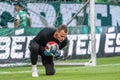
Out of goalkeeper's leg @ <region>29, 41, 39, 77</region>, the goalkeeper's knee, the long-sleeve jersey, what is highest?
the long-sleeve jersey

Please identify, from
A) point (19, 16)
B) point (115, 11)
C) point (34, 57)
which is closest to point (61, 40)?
point (34, 57)

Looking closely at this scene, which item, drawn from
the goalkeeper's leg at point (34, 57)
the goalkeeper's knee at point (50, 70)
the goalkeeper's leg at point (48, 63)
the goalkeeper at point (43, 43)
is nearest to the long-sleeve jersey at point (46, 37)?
the goalkeeper at point (43, 43)

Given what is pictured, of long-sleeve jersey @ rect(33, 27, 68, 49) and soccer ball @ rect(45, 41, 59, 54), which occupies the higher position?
long-sleeve jersey @ rect(33, 27, 68, 49)

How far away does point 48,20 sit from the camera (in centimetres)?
2205

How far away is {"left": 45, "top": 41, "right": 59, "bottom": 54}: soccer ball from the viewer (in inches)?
534

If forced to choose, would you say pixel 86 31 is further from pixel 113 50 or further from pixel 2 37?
pixel 2 37

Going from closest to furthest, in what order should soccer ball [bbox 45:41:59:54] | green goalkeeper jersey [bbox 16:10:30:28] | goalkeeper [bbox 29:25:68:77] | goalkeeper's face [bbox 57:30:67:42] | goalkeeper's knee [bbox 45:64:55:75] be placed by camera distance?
goalkeeper's face [bbox 57:30:67:42], goalkeeper [bbox 29:25:68:77], soccer ball [bbox 45:41:59:54], goalkeeper's knee [bbox 45:64:55:75], green goalkeeper jersey [bbox 16:10:30:28]

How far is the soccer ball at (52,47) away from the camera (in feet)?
44.5

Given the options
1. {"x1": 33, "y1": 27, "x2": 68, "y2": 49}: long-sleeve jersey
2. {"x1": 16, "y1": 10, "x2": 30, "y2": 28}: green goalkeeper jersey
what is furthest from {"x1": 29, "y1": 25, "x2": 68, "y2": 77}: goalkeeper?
{"x1": 16, "y1": 10, "x2": 30, "y2": 28}: green goalkeeper jersey

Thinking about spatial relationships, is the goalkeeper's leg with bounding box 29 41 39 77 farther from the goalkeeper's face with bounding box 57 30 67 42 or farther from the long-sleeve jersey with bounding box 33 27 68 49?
the goalkeeper's face with bounding box 57 30 67 42

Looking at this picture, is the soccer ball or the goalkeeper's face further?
the soccer ball

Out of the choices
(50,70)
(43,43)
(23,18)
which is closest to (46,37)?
(43,43)

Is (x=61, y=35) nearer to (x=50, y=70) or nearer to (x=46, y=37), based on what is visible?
(x=46, y=37)

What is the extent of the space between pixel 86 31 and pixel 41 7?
2.11 metres
